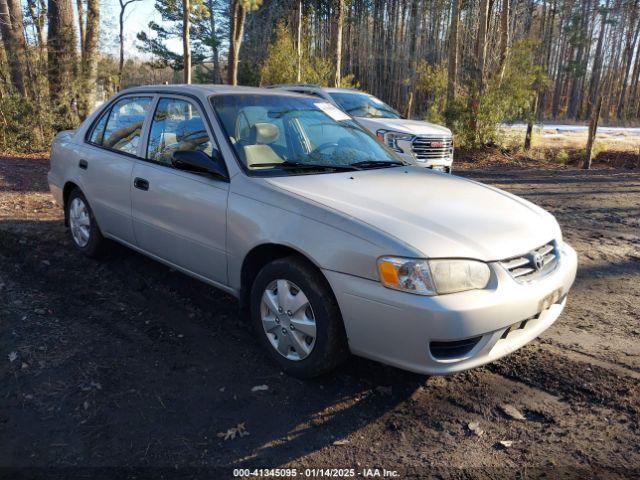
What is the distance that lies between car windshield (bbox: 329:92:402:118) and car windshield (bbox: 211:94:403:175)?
6.39 metres

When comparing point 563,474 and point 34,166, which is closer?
point 563,474

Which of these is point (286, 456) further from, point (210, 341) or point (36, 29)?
point (36, 29)

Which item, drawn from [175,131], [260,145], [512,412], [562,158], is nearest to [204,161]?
[260,145]

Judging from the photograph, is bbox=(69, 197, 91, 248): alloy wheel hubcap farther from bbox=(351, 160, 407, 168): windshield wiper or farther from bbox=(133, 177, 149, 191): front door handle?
bbox=(351, 160, 407, 168): windshield wiper

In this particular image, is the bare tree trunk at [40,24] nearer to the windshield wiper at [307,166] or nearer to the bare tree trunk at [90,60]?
the bare tree trunk at [90,60]

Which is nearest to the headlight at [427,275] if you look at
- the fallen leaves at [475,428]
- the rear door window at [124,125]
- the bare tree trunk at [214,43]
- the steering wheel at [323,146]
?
the fallen leaves at [475,428]

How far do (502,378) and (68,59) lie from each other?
40.8 feet

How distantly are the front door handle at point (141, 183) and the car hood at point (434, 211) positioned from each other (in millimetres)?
1228

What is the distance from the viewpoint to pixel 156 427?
2.72 metres

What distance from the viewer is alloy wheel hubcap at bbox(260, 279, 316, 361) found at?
304cm

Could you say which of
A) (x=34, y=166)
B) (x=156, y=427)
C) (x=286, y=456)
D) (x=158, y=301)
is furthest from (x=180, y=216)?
(x=34, y=166)

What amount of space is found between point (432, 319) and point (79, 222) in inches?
156

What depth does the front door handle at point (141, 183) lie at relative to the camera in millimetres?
4051

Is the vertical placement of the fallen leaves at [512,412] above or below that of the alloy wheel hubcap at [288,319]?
below
